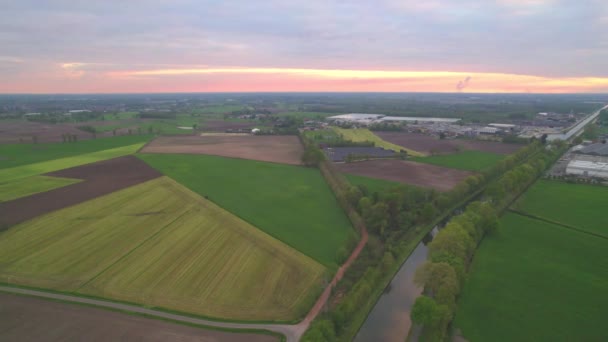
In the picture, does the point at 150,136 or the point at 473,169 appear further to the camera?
the point at 150,136

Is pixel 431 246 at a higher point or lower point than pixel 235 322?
higher

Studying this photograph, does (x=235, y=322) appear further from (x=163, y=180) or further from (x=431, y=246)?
(x=163, y=180)

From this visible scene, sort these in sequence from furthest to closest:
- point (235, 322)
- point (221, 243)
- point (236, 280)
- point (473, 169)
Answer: point (473, 169) → point (221, 243) → point (236, 280) → point (235, 322)

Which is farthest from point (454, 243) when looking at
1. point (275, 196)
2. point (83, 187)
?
point (83, 187)

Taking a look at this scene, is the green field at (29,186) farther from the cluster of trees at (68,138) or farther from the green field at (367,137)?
the green field at (367,137)

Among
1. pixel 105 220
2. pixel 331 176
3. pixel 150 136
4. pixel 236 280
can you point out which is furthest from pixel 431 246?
pixel 150 136

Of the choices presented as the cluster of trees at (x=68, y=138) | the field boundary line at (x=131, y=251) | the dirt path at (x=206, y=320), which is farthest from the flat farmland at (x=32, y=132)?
the dirt path at (x=206, y=320)

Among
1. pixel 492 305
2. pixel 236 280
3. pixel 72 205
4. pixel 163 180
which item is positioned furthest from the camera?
pixel 163 180
